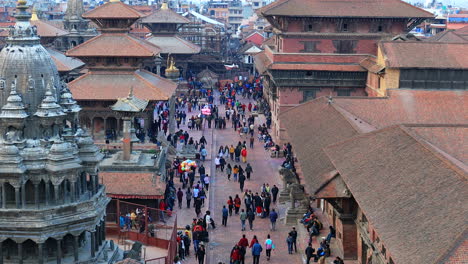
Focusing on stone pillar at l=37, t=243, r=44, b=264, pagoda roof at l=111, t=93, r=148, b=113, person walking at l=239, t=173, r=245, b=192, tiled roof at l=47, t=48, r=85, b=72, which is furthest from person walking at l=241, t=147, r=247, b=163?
stone pillar at l=37, t=243, r=44, b=264

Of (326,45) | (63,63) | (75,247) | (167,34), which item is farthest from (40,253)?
(167,34)

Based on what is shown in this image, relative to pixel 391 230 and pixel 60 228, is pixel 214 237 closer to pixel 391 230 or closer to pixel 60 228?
pixel 60 228

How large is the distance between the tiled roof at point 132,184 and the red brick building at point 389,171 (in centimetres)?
666

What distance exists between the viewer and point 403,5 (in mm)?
49500

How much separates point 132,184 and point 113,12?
622 inches

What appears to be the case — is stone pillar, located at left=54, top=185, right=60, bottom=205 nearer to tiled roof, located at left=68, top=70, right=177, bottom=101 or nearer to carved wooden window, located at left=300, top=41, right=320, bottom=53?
tiled roof, located at left=68, top=70, right=177, bottom=101

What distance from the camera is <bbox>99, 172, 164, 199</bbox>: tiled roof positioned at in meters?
31.4

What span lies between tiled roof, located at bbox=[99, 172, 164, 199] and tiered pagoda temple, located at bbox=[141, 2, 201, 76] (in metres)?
41.4

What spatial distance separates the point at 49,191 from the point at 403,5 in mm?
34477

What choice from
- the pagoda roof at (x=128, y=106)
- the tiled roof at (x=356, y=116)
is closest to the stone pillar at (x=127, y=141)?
the pagoda roof at (x=128, y=106)

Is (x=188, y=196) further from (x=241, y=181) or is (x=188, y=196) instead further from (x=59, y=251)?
(x=59, y=251)

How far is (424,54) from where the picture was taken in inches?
1598

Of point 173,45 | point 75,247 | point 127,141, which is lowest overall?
point 75,247

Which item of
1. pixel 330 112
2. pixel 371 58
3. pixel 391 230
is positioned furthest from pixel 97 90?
pixel 391 230
